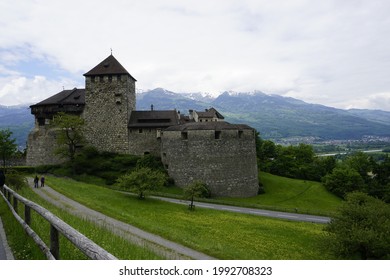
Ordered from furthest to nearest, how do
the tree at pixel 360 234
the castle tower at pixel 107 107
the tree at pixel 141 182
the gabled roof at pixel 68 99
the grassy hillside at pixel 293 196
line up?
the gabled roof at pixel 68 99 < the castle tower at pixel 107 107 < the grassy hillside at pixel 293 196 < the tree at pixel 141 182 < the tree at pixel 360 234

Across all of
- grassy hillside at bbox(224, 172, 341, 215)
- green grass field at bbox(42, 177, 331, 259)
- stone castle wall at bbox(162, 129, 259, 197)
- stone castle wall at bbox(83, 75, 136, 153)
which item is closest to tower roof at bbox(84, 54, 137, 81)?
stone castle wall at bbox(83, 75, 136, 153)

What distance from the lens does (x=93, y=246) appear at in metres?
5.01

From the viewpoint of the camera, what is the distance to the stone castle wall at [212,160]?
45.4 metres

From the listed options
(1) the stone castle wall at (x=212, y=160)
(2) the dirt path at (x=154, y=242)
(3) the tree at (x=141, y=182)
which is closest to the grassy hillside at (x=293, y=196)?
(1) the stone castle wall at (x=212, y=160)

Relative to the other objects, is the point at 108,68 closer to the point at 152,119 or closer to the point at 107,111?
the point at 107,111

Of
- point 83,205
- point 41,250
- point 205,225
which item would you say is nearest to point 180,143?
point 205,225

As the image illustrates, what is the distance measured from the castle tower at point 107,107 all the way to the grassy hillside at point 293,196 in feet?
59.6

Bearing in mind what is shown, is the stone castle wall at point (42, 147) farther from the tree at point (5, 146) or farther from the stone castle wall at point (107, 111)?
the tree at point (5, 146)

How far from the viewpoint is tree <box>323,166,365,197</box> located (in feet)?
175

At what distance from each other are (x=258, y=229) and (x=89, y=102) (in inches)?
1297

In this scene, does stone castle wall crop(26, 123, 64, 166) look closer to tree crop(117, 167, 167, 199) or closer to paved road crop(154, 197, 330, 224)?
Result: tree crop(117, 167, 167, 199)
